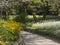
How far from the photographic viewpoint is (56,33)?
64.4 feet

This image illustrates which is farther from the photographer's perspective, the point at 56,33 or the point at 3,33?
the point at 56,33

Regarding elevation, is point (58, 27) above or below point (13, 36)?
below

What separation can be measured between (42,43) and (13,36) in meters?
2.53

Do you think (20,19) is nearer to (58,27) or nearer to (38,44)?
(58,27)

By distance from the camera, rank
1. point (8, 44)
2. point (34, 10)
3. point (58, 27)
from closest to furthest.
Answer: point (8, 44) < point (58, 27) < point (34, 10)

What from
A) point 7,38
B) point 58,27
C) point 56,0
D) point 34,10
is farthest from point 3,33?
point 34,10

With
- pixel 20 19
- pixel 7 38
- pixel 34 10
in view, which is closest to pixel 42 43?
pixel 7 38

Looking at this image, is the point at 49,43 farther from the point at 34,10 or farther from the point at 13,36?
the point at 34,10

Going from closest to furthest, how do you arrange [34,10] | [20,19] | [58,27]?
[58,27] → [20,19] → [34,10]

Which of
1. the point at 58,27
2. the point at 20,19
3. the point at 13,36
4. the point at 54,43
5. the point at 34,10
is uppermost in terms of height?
the point at 13,36

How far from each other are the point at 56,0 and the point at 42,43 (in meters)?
11.3

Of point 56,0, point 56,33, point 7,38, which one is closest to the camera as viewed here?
point 7,38

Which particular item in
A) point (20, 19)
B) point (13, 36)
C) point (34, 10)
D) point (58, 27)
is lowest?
point (34, 10)

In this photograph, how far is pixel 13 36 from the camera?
44.6 feet
